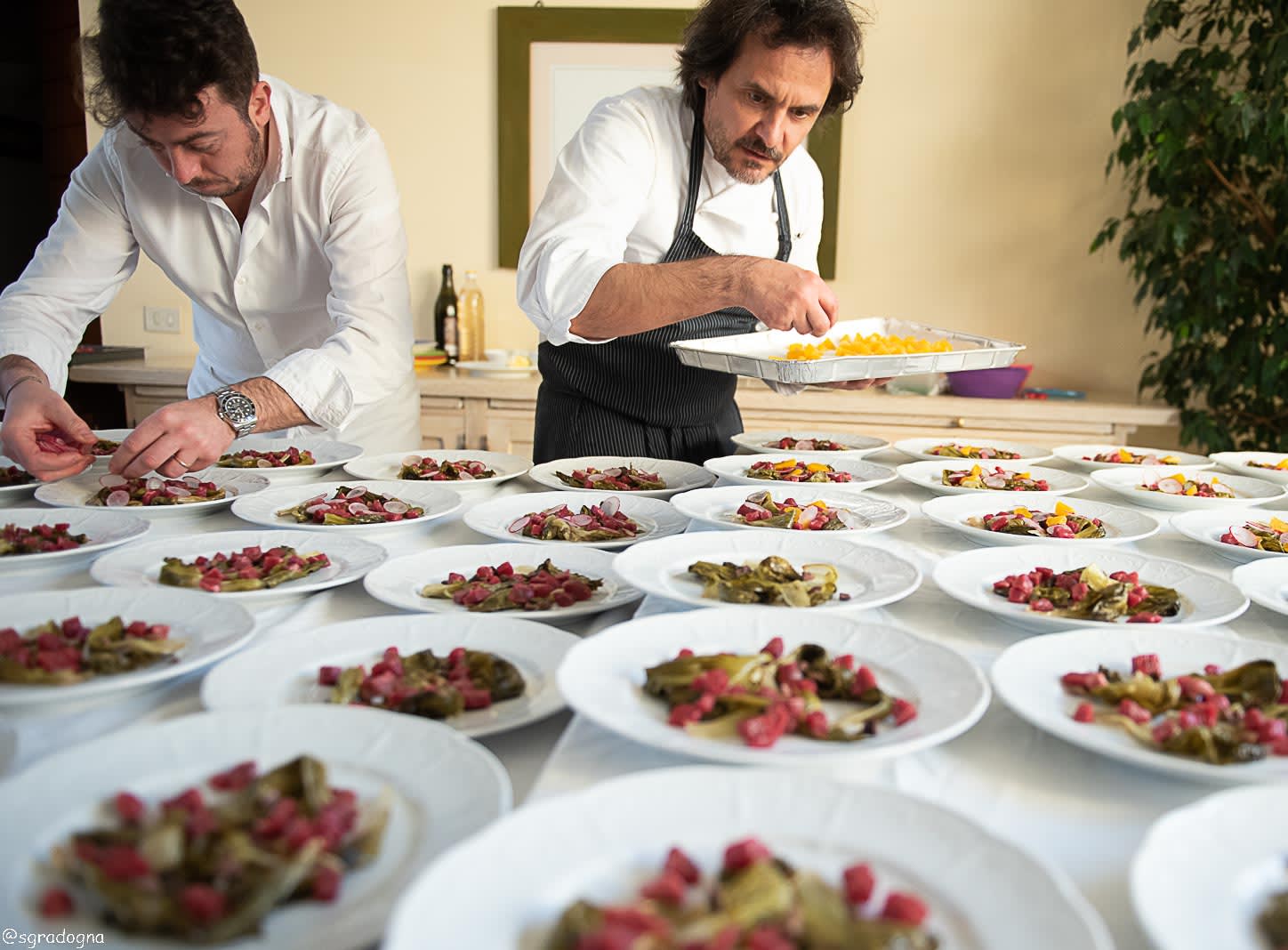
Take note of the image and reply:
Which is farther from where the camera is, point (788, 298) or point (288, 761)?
point (788, 298)

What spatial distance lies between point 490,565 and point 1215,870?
92 cm

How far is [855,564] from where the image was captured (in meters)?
1.30

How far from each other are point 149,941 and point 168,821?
0.28 ft

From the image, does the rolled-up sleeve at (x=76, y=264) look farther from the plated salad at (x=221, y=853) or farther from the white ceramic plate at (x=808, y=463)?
the plated salad at (x=221, y=853)

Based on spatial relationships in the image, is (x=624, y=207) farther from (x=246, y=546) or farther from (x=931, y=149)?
(x=931, y=149)

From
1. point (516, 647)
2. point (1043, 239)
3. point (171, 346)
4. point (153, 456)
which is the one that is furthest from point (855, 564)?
point (171, 346)

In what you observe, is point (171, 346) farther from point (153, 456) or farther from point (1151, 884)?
point (1151, 884)

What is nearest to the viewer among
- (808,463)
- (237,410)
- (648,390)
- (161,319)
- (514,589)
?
(514,589)

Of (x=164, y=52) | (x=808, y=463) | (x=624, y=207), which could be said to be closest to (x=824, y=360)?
(x=808, y=463)

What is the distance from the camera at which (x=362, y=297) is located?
2066 millimetres

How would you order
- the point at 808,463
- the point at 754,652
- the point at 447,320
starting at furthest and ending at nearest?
the point at 447,320 < the point at 808,463 < the point at 754,652

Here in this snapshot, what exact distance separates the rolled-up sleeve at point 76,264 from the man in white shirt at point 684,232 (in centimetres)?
103

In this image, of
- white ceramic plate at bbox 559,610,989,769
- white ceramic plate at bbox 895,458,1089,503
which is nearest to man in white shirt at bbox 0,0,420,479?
white ceramic plate at bbox 559,610,989,769

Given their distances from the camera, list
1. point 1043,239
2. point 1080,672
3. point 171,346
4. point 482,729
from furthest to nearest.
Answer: point 171,346 → point 1043,239 → point 1080,672 → point 482,729
